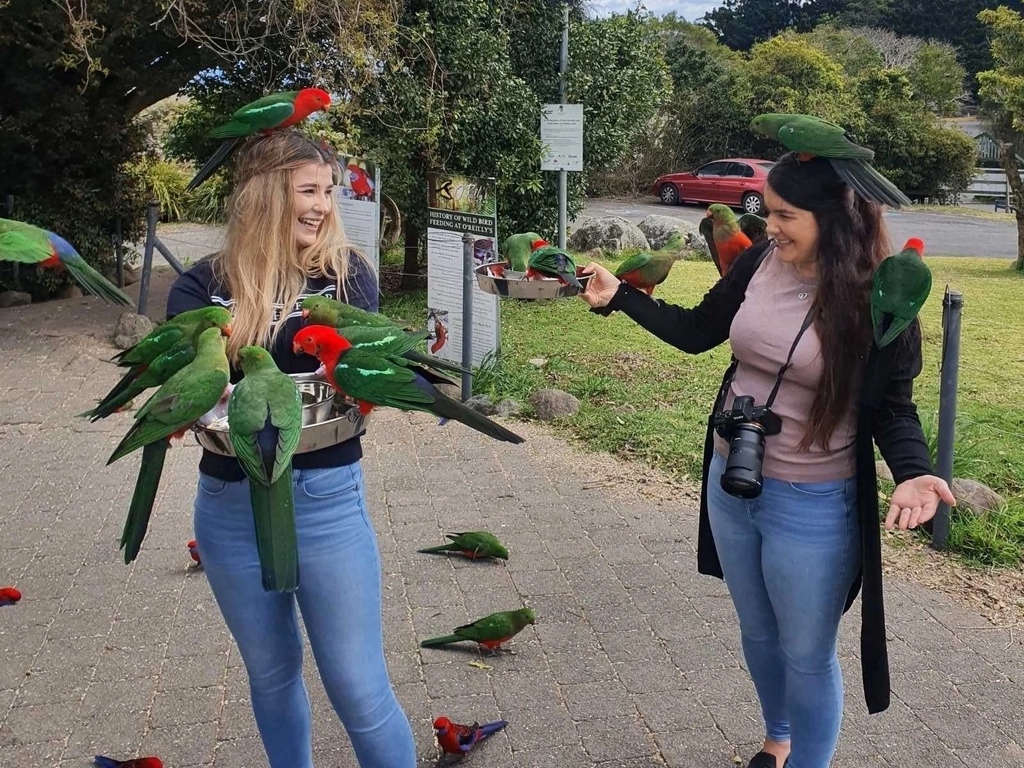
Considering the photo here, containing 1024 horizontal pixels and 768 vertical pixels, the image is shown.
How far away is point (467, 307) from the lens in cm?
695

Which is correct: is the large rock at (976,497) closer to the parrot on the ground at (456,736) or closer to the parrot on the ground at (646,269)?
the parrot on the ground at (646,269)

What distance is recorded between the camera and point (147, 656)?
11.8 feet

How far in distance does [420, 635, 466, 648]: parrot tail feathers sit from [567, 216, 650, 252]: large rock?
35.8 ft

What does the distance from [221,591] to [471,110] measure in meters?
7.86

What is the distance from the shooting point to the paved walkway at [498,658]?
3092 mm

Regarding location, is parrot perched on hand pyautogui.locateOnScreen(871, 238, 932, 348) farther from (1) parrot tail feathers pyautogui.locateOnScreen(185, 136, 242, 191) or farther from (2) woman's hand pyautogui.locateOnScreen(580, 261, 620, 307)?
(1) parrot tail feathers pyautogui.locateOnScreen(185, 136, 242, 191)

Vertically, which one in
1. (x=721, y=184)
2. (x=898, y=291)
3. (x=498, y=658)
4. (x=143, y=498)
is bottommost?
(x=498, y=658)

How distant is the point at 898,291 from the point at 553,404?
15.2 ft

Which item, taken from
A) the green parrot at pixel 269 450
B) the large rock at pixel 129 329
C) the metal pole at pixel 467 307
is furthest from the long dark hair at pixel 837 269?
the large rock at pixel 129 329

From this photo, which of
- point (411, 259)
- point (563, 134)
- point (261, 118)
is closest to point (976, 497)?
point (261, 118)

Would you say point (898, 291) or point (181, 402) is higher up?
point (898, 291)

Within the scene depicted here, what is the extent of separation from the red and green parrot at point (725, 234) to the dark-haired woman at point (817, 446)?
85 centimetres

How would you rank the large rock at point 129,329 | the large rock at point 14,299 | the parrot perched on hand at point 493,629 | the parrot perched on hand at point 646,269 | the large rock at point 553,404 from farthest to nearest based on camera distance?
the large rock at point 14,299, the large rock at point 129,329, the large rock at point 553,404, the parrot perched on hand at point 493,629, the parrot perched on hand at point 646,269

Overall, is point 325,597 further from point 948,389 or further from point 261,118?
point 948,389
